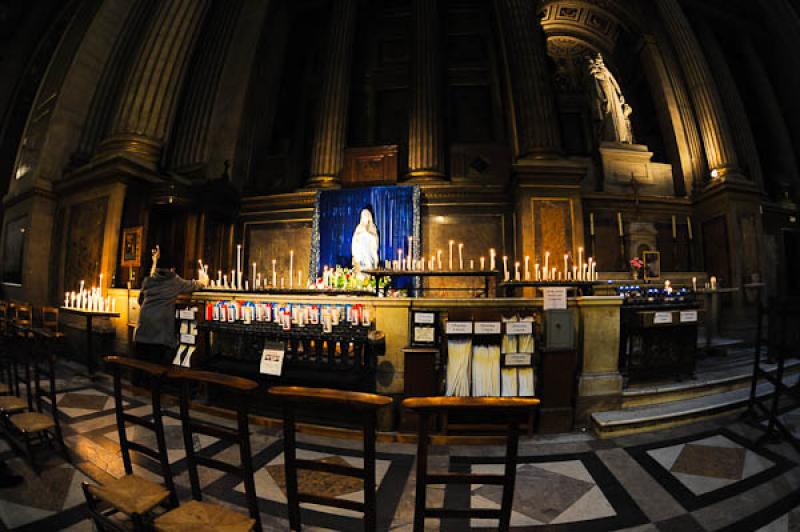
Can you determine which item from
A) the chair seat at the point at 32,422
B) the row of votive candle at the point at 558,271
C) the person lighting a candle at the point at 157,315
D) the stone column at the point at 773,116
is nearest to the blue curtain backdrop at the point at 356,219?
the row of votive candle at the point at 558,271

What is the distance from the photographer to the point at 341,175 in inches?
392

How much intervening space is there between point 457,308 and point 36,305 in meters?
12.0

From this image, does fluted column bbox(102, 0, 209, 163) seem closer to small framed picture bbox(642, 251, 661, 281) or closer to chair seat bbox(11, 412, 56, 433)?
chair seat bbox(11, 412, 56, 433)

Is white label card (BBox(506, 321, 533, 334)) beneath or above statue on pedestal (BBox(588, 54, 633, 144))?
beneath

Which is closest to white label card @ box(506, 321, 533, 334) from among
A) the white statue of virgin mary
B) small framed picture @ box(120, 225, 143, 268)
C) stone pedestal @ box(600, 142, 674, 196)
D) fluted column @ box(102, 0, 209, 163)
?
the white statue of virgin mary

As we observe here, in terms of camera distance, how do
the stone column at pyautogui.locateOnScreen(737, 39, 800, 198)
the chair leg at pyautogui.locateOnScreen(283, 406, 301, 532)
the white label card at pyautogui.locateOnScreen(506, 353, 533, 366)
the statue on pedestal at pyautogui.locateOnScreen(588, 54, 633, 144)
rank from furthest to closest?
the stone column at pyautogui.locateOnScreen(737, 39, 800, 198) < the statue on pedestal at pyautogui.locateOnScreen(588, 54, 633, 144) < the white label card at pyautogui.locateOnScreen(506, 353, 533, 366) < the chair leg at pyautogui.locateOnScreen(283, 406, 301, 532)

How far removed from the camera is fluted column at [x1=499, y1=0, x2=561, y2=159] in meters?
8.54

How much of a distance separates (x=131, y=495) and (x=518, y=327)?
3348 mm

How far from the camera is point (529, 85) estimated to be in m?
8.92

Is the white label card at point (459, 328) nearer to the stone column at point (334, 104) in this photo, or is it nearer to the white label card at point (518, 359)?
the white label card at point (518, 359)

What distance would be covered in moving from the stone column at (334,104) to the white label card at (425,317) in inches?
289

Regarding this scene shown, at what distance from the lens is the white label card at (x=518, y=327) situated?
3406 mm

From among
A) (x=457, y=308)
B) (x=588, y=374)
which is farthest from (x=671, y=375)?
(x=457, y=308)

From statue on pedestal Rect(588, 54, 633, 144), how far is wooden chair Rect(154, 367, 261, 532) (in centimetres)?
1301
